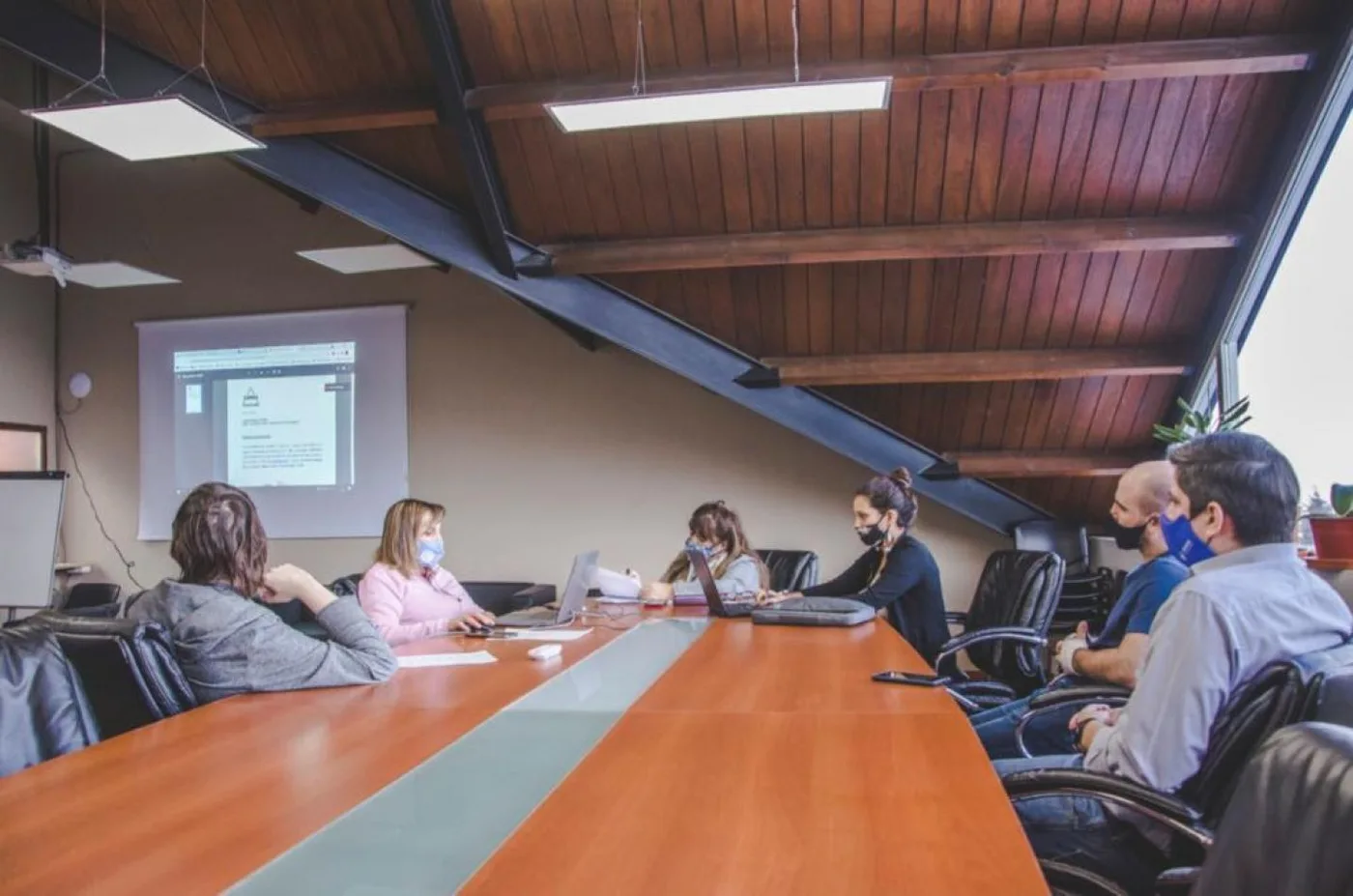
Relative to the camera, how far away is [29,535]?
4621 mm

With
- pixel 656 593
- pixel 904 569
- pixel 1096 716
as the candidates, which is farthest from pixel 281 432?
pixel 1096 716

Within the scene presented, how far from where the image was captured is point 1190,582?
1.82 m

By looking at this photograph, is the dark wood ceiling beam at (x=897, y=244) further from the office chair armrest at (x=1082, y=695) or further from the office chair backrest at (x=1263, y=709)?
the office chair backrest at (x=1263, y=709)

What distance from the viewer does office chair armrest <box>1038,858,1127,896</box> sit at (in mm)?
1664

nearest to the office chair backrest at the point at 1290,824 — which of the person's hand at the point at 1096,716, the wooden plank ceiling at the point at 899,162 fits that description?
the person's hand at the point at 1096,716

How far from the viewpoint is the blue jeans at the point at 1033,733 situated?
278cm

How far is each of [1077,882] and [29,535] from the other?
480cm

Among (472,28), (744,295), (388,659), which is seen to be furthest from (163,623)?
(744,295)

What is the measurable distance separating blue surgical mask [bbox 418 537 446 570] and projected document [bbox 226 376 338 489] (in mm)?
3342

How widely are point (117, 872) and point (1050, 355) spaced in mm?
4343

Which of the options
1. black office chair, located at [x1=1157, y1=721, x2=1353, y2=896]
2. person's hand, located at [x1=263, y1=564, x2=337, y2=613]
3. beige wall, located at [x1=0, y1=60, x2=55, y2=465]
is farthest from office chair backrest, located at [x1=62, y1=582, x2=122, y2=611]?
black office chair, located at [x1=1157, y1=721, x2=1353, y2=896]

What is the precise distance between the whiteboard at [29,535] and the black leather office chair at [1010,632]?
4.08 meters

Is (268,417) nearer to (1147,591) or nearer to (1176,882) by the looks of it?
(1147,591)

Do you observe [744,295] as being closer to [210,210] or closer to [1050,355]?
[1050,355]
